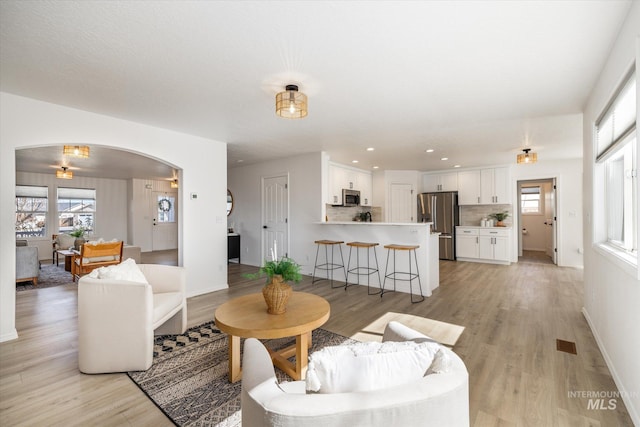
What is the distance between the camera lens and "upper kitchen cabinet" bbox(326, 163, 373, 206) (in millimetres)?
6684

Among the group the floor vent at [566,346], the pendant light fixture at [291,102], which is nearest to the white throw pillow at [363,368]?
the pendant light fixture at [291,102]

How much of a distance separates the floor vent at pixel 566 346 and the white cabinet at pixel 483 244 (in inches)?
183

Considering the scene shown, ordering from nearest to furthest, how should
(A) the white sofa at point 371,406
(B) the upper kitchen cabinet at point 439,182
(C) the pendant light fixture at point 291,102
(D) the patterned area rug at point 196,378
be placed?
(A) the white sofa at point 371,406
(D) the patterned area rug at point 196,378
(C) the pendant light fixture at point 291,102
(B) the upper kitchen cabinet at point 439,182

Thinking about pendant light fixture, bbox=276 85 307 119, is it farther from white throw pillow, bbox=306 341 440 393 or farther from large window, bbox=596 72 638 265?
large window, bbox=596 72 638 265

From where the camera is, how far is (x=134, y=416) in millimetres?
1794

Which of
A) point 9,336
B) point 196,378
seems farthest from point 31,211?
point 196,378

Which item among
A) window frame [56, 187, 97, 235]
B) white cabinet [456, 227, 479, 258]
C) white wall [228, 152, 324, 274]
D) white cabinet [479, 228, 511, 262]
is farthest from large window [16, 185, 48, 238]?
white cabinet [479, 228, 511, 262]

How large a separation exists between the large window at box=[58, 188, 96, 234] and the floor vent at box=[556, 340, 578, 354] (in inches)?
447

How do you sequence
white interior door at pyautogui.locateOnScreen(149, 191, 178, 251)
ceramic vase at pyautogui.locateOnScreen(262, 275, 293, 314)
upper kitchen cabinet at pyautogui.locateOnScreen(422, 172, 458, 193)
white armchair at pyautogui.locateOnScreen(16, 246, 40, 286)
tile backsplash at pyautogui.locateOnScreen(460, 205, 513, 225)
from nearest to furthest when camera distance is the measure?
1. ceramic vase at pyautogui.locateOnScreen(262, 275, 293, 314)
2. white armchair at pyautogui.locateOnScreen(16, 246, 40, 286)
3. tile backsplash at pyautogui.locateOnScreen(460, 205, 513, 225)
4. upper kitchen cabinet at pyautogui.locateOnScreen(422, 172, 458, 193)
5. white interior door at pyautogui.locateOnScreen(149, 191, 178, 251)

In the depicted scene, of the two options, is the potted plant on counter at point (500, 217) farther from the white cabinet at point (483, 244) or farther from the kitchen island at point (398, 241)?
the kitchen island at point (398, 241)

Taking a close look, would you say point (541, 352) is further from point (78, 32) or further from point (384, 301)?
point (78, 32)

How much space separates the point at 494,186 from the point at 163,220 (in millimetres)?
10565

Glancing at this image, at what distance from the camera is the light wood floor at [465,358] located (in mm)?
1810

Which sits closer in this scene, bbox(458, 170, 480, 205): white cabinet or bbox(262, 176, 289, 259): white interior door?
bbox(262, 176, 289, 259): white interior door
